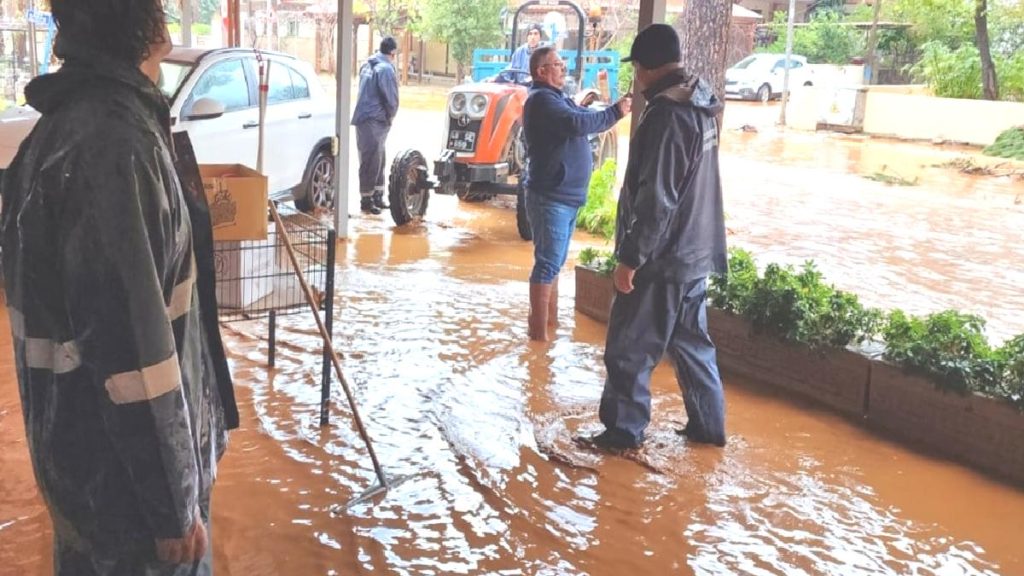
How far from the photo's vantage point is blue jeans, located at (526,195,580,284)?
6074 millimetres

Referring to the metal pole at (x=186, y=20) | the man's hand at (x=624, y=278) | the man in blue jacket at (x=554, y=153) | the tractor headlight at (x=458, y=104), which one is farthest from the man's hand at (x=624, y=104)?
the metal pole at (x=186, y=20)

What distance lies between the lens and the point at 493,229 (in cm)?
1050

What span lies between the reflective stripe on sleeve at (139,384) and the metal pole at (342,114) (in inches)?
295

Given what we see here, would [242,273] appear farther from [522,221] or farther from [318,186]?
[318,186]

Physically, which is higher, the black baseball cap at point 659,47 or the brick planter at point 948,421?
the black baseball cap at point 659,47

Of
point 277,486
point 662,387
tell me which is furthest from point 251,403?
point 662,387

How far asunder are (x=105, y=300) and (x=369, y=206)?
369 inches

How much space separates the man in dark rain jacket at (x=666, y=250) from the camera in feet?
14.1

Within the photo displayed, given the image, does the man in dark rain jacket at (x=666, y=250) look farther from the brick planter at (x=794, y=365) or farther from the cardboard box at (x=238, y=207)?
the cardboard box at (x=238, y=207)

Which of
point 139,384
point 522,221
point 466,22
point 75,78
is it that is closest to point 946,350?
point 139,384

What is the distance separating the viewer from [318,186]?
10609 mm

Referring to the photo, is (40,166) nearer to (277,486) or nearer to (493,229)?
(277,486)

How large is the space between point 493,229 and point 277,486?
6539mm

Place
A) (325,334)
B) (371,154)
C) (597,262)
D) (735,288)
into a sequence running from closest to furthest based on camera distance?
(325,334)
(735,288)
(597,262)
(371,154)
